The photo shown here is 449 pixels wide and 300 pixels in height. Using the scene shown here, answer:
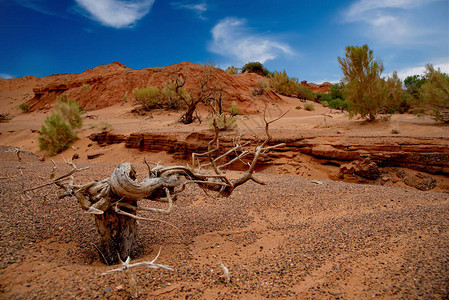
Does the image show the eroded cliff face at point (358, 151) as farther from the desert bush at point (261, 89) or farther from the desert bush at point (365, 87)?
the desert bush at point (261, 89)

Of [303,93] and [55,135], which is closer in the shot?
[55,135]

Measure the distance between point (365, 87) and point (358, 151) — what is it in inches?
232

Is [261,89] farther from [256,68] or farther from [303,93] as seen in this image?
[256,68]

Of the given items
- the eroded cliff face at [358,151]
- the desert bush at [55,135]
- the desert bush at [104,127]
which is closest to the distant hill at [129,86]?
the desert bush at [104,127]

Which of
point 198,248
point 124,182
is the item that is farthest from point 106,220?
point 198,248

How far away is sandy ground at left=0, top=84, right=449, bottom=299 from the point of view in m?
1.99

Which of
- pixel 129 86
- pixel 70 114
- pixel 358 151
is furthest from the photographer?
pixel 129 86

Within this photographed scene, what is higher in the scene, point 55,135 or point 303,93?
point 303,93

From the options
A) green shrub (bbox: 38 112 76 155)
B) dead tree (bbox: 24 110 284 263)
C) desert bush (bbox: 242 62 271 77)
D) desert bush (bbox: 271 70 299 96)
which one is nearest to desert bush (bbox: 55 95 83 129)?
green shrub (bbox: 38 112 76 155)

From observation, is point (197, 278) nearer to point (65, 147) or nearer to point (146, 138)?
point (146, 138)

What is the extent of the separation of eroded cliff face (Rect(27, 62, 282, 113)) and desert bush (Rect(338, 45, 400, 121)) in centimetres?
1035

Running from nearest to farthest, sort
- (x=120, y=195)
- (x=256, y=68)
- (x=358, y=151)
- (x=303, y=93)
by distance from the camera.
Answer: (x=120, y=195)
(x=358, y=151)
(x=303, y=93)
(x=256, y=68)

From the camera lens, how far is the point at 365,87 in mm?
11516

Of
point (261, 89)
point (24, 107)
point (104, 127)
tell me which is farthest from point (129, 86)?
point (261, 89)
